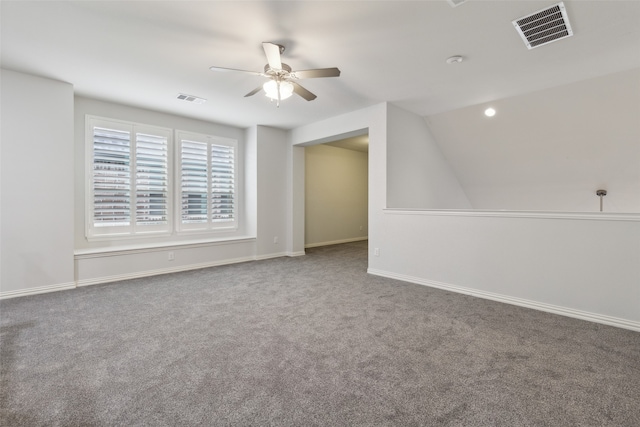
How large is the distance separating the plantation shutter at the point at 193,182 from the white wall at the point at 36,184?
1662mm

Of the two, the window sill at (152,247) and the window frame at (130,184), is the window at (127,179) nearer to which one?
the window frame at (130,184)

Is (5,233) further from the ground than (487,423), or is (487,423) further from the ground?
(5,233)

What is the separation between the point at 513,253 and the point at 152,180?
5.42 m

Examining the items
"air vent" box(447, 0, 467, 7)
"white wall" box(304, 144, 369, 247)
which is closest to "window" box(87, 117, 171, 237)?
"white wall" box(304, 144, 369, 247)

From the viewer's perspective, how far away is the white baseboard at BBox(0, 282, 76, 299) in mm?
3373

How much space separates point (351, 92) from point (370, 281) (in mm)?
2730

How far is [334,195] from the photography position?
7.91 m

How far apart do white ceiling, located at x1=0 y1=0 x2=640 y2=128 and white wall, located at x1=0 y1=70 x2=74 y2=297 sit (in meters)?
0.32

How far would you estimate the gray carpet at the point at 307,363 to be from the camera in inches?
61.1

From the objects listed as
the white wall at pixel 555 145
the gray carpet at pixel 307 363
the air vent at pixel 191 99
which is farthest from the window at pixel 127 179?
the white wall at pixel 555 145

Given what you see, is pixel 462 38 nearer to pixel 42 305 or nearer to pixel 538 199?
pixel 538 199

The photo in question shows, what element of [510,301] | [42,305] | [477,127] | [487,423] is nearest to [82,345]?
[42,305]

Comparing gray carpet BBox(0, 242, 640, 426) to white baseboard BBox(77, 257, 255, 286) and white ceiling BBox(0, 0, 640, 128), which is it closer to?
white baseboard BBox(77, 257, 255, 286)

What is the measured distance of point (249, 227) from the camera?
601 cm
